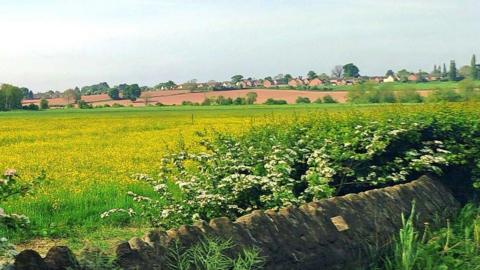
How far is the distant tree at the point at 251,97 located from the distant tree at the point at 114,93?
27.5m

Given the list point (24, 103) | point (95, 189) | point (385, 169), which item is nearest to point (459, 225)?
point (385, 169)

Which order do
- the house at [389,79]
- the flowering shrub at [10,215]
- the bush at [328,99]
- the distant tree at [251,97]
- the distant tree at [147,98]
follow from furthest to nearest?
the distant tree at [147,98] < the house at [389,79] < the distant tree at [251,97] < the bush at [328,99] < the flowering shrub at [10,215]

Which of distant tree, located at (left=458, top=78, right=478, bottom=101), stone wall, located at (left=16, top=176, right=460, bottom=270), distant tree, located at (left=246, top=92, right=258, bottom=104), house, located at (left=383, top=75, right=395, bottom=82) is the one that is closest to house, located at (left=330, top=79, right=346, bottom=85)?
house, located at (left=383, top=75, right=395, bottom=82)

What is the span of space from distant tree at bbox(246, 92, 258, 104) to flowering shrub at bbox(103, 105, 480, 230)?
8730 centimetres

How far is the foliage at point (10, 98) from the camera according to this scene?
107188 millimetres

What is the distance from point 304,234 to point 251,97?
304ft

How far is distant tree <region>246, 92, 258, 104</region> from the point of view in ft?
319

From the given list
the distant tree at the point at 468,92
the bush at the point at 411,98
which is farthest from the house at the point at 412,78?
the bush at the point at 411,98

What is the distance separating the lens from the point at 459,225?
746 cm

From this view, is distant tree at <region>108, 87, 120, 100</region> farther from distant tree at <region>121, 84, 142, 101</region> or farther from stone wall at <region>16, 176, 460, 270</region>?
stone wall at <region>16, 176, 460, 270</region>

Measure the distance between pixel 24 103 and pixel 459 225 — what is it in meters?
113

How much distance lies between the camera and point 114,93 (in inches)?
4523

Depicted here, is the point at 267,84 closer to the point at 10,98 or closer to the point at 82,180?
the point at 10,98

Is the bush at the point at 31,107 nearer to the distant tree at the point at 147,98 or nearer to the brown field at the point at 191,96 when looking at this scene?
the brown field at the point at 191,96
